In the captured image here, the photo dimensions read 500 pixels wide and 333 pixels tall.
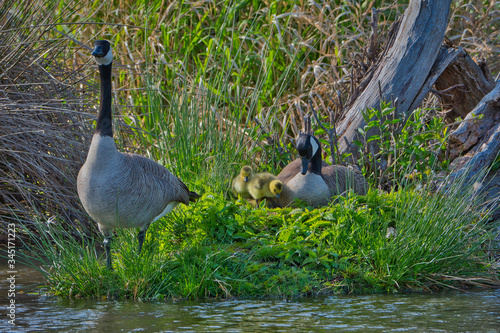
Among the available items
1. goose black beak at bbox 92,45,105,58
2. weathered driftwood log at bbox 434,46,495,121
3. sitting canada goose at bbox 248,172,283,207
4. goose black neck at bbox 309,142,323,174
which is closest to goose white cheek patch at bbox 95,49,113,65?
goose black beak at bbox 92,45,105,58

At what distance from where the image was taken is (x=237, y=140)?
834 centimetres

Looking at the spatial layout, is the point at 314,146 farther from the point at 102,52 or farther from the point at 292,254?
the point at 102,52

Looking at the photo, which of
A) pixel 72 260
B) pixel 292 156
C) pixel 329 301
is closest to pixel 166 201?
pixel 72 260

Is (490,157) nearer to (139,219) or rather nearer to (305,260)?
(305,260)

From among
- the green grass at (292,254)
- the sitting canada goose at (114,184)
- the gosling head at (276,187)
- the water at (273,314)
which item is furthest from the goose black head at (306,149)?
the water at (273,314)

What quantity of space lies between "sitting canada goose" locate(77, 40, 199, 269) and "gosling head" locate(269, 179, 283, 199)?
120cm

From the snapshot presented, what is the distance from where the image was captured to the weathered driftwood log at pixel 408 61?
25.5 ft

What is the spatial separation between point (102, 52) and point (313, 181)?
8.58 ft

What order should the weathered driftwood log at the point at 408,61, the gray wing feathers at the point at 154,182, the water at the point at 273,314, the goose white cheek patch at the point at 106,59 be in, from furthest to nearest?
1. the weathered driftwood log at the point at 408,61
2. the goose white cheek patch at the point at 106,59
3. the gray wing feathers at the point at 154,182
4. the water at the point at 273,314

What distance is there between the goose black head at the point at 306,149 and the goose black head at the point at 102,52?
225 cm

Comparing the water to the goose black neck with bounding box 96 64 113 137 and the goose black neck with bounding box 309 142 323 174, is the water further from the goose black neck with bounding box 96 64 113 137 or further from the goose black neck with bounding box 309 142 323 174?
the goose black neck with bounding box 309 142 323 174

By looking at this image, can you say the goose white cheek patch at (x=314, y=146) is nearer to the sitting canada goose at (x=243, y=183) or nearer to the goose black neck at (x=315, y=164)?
the goose black neck at (x=315, y=164)

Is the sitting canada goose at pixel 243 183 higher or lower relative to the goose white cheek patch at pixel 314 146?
lower

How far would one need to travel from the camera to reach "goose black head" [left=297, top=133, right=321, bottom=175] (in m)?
6.67
